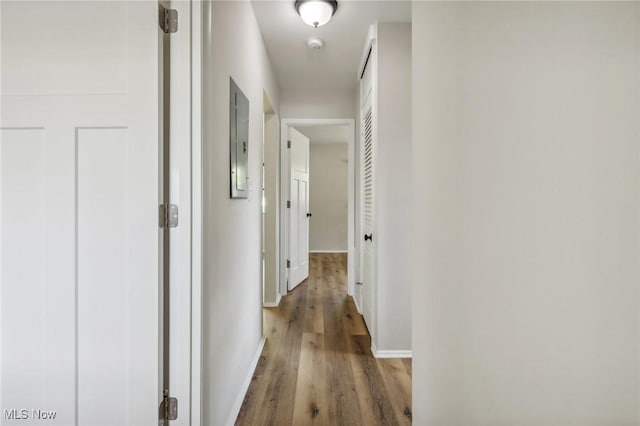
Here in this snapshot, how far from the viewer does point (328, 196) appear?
290 inches

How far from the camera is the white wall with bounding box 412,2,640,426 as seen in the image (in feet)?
1.62

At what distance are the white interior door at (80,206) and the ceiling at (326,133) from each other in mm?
4412

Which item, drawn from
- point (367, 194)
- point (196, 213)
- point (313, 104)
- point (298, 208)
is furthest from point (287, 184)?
point (196, 213)

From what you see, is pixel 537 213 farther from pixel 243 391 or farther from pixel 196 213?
pixel 243 391

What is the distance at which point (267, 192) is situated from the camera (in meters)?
3.51

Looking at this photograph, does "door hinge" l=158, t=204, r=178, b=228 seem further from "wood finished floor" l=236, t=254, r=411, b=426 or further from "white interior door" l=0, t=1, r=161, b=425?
"wood finished floor" l=236, t=254, r=411, b=426

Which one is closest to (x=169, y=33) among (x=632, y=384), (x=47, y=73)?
(x=47, y=73)

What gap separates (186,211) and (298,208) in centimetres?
297

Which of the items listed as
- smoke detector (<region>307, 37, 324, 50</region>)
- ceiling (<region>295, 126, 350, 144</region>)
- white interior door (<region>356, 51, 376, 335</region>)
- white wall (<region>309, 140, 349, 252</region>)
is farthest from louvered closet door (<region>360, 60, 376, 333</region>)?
→ white wall (<region>309, 140, 349, 252</region>)

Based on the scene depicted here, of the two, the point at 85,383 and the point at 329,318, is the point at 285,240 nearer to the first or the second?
the point at 329,318

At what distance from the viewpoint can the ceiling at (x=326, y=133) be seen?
226 inches

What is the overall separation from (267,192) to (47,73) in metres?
2.39

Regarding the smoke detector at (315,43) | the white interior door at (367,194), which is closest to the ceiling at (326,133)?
the white interior door at (367,194)

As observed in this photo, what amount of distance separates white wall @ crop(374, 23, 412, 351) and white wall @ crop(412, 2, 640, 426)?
1297 millimetres
